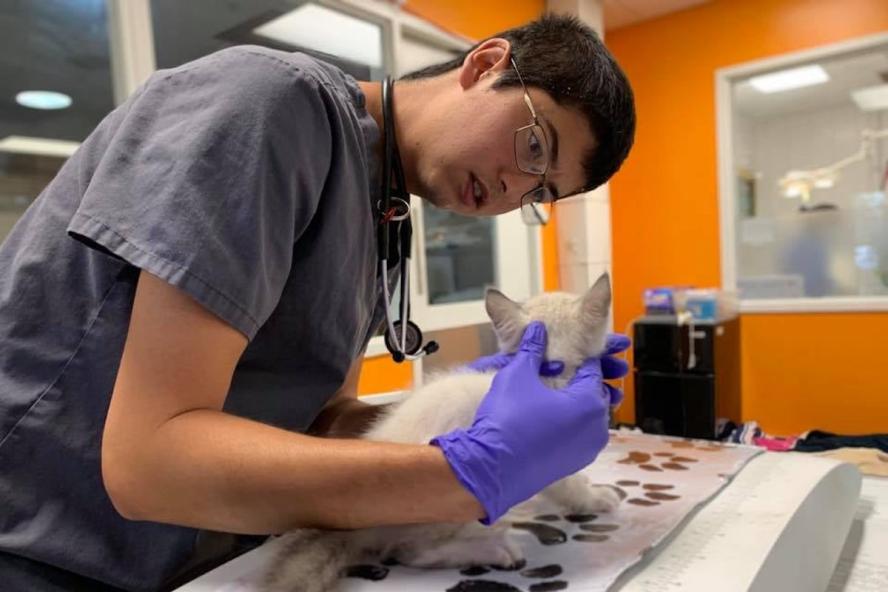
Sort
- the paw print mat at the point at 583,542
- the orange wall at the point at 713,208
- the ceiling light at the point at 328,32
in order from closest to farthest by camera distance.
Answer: the paw print mat at the point at 583,542 → the ceiling light at the point at 328,32 → the orange wall at the point at 713,208

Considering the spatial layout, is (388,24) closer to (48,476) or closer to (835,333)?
(48,476)

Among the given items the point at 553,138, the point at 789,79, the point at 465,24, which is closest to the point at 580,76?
the point at 553,138

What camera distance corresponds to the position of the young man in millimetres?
516

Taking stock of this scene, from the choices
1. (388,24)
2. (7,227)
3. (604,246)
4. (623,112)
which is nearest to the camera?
(623,112)

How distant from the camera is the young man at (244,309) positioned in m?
0.52

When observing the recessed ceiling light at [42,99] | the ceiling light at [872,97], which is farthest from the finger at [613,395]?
the ceiling light at [872,97]

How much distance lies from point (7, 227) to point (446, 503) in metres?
1.79

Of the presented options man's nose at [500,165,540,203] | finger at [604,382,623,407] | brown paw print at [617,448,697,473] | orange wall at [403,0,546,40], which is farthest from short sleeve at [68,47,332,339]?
orange wall at [403,0,546,40]

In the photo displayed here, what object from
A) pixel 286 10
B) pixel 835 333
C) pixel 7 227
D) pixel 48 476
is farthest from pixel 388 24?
pixel 835 333

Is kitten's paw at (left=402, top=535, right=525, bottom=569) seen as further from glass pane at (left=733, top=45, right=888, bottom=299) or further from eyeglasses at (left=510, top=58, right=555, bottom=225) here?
glass pane at (left=733, top=45, right=888, bottom=299)

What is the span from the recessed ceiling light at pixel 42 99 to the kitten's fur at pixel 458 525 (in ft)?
5.38

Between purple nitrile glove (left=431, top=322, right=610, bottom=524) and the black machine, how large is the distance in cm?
228

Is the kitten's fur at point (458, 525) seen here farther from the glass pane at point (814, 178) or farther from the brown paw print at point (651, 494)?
the glass pane at point (814, 178)

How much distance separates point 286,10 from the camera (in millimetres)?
2426
